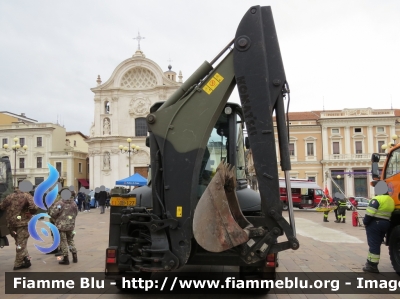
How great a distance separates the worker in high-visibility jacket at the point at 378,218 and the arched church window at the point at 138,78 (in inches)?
1755

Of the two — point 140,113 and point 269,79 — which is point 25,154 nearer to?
point 140,113

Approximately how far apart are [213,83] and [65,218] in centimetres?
531

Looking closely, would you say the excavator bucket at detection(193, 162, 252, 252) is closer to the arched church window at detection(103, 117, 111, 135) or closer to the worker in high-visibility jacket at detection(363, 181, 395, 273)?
the worker in high-visibility jacket at detection(363, 181, 395, 273)

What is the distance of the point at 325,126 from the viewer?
2041 inches

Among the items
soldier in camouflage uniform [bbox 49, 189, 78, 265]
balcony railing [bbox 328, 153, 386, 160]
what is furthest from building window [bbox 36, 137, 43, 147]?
soldier in camouflage uniform [bbox 49, 189, 78, 265]

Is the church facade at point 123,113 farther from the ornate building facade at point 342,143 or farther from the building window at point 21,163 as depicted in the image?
the ornate building facade at point 342,143

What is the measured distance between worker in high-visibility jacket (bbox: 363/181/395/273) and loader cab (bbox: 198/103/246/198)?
9.69 ft

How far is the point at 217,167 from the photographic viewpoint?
4.97 metres

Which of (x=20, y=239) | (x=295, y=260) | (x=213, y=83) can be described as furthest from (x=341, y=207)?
(x=213, y=83)

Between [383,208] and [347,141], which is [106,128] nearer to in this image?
[347,141]

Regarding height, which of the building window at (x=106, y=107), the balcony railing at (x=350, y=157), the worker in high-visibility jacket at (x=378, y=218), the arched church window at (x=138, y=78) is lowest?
the worker in high-visibility jacket at (x=378, y=218)

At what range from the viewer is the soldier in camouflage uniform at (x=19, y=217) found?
8.14 metres

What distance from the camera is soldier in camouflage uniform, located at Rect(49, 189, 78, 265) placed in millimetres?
8898

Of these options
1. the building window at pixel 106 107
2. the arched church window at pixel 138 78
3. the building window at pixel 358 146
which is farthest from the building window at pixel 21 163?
the building window at pixel 358 146
